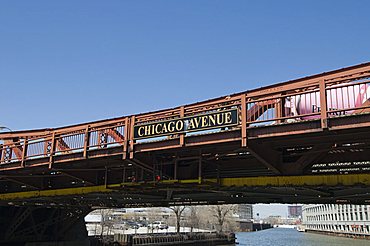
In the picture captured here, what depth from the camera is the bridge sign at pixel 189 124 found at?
15.5 metres

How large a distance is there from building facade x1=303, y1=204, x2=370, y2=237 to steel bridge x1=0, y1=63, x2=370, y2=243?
85.8 m

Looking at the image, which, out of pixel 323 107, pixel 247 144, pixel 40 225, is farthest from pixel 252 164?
pixel 40 225

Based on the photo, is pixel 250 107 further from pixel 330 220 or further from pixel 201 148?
pixel 330 220

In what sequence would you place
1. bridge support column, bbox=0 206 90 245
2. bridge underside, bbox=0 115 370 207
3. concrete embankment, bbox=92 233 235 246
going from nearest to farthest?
bridge underside, bbox=0 115 370 207 → bridge support column, bbox=0 206 90 245 → concrete embankment, bbox=92 233 235 246

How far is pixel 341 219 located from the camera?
384 ft

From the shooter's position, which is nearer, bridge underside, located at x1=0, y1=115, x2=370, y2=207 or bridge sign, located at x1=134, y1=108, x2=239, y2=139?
bridge underside, located at x1=0, y1=115, x2=370, y2=207

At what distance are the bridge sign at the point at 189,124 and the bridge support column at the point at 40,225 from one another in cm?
2868

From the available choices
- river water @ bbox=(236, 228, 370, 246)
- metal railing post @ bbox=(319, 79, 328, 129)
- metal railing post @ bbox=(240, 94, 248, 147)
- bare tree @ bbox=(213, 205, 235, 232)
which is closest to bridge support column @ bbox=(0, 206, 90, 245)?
metal railing post @ bbox=(240, 94, 248, 147)

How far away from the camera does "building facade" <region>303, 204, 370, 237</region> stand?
325ft

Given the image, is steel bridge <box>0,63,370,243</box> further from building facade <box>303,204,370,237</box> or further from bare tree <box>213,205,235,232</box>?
building facade <box>303,204,370,237</box>

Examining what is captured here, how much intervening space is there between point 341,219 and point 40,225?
98.5 metres

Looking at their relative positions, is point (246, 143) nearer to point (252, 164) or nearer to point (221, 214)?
point (252, 164)

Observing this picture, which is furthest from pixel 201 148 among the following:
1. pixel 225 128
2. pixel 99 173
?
pixel 99 173

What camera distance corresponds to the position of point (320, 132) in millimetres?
13203
